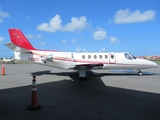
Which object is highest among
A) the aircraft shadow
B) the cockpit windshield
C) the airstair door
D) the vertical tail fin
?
the vertical tail fin

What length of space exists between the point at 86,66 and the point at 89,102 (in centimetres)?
515

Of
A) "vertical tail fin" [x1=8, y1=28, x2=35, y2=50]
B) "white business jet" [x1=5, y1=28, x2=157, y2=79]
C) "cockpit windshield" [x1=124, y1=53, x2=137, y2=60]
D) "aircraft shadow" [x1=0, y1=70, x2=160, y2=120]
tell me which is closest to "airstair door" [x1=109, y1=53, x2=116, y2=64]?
"white business jet" [x1=5, y1=28, x2=157, y2=79]

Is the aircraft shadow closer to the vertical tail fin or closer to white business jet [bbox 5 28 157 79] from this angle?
white business jet [bbox 5 28 157 79]

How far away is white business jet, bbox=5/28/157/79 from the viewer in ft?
43.2

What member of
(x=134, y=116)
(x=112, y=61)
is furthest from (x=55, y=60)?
(x=134, y=116)

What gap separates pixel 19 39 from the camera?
1386 centimetres

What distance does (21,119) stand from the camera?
4262 millimetres

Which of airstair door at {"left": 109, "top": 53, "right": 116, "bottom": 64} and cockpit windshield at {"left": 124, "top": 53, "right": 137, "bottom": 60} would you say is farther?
cockpit windshield at {"left": 124, "top": 53, "right": 137, "bottom": 60}

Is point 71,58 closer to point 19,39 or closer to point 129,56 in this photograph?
point 19,39

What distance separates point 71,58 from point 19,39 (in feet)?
18.1

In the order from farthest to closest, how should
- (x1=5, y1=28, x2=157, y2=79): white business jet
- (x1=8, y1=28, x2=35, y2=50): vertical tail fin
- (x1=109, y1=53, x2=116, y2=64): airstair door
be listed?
1. (x1=8, y1=28, x2=35, y2=50): vertical tail fin
2. (x1=109, y1=53, x2=116, y2=64): airstair door
3. (x1=5, y1=28, x2=157, y2=79): white business jet

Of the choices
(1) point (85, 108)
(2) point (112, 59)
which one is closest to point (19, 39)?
(2) point (112, 59)

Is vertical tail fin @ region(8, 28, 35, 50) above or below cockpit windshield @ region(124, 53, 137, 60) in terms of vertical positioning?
above

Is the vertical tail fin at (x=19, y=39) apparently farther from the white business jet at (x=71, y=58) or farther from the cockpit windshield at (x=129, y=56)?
the cockpit windshield at (x=129, y=56)
